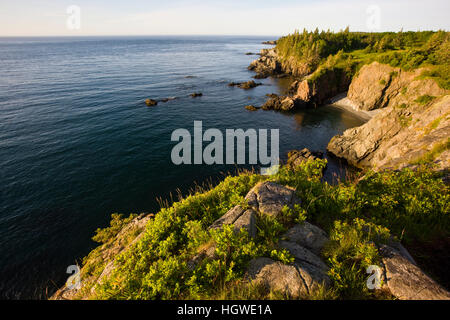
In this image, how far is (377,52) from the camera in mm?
64188

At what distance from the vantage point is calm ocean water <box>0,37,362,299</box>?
1598cm

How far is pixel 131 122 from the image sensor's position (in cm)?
3678

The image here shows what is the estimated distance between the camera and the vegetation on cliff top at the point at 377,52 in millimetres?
36469

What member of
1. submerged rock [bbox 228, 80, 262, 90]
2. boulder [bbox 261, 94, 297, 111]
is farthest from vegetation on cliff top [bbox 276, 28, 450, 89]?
submerged rock [bbox 228, 80, 262, 90]

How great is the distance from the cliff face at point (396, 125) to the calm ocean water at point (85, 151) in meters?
5.71

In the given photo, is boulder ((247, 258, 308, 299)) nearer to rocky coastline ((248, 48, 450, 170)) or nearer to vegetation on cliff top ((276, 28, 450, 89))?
rocky coastline ((248, 48, 450, 170))

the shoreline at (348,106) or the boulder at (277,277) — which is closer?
the boulder at (277,277)

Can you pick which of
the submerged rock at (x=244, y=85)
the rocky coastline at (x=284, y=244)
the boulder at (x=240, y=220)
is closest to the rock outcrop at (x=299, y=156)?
the rocky coastline at (x=284, y=244)

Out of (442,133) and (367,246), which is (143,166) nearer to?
(367,246)

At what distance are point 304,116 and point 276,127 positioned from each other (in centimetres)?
1073

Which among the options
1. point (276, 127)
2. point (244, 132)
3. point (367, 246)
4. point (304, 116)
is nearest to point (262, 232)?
point (367, 246)

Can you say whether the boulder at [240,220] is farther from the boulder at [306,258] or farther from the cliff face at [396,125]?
the cliff face at [396,125]

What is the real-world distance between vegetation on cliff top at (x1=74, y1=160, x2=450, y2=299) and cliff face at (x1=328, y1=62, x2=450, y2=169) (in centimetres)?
247

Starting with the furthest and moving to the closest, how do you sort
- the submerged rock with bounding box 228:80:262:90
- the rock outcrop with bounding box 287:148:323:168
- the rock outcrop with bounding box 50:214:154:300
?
the submerged rock with bounding box 228:80:262:90
the rock outcrop with bounding box 287:148:323:168
the rock outcrop with bounding box 50:214:154:300
